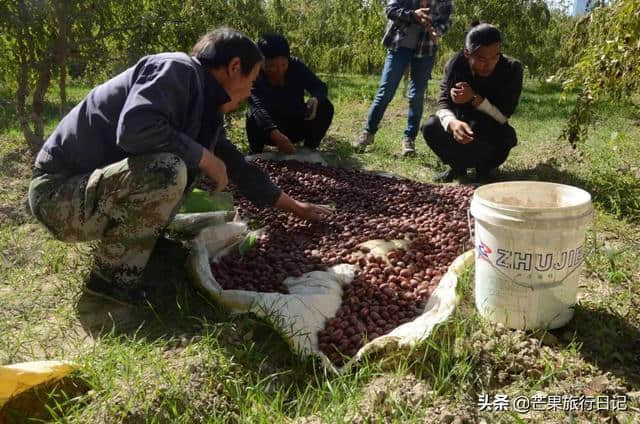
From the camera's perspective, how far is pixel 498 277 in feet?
6.37

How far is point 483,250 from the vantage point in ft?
6.47

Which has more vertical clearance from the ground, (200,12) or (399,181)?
(200,12)

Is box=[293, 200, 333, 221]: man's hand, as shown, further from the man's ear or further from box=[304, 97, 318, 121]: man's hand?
box=[304, 97, 318, 121]: man's hand

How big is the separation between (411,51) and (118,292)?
3469 millimetres

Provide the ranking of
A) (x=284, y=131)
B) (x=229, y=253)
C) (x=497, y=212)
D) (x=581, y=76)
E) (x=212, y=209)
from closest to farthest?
(x=497, y=212), (x=229, y=253), (x=212, y=209), (x=581, y=76), (x=284, y=131)

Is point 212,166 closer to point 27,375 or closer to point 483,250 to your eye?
point 27,375

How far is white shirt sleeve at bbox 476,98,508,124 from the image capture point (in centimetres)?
377

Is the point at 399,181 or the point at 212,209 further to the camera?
the point at 399,181

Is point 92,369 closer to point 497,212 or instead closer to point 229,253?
point 229,253

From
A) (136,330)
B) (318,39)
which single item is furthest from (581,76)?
(318,39)

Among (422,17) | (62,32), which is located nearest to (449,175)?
(422,17)

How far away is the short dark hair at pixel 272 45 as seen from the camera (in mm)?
3865

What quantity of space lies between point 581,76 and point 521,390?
2.61 meters

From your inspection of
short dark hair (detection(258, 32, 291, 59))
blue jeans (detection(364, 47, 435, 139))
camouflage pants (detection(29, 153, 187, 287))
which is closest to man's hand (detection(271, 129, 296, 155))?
short dark hair (detection(258, 32, 291, 59))
